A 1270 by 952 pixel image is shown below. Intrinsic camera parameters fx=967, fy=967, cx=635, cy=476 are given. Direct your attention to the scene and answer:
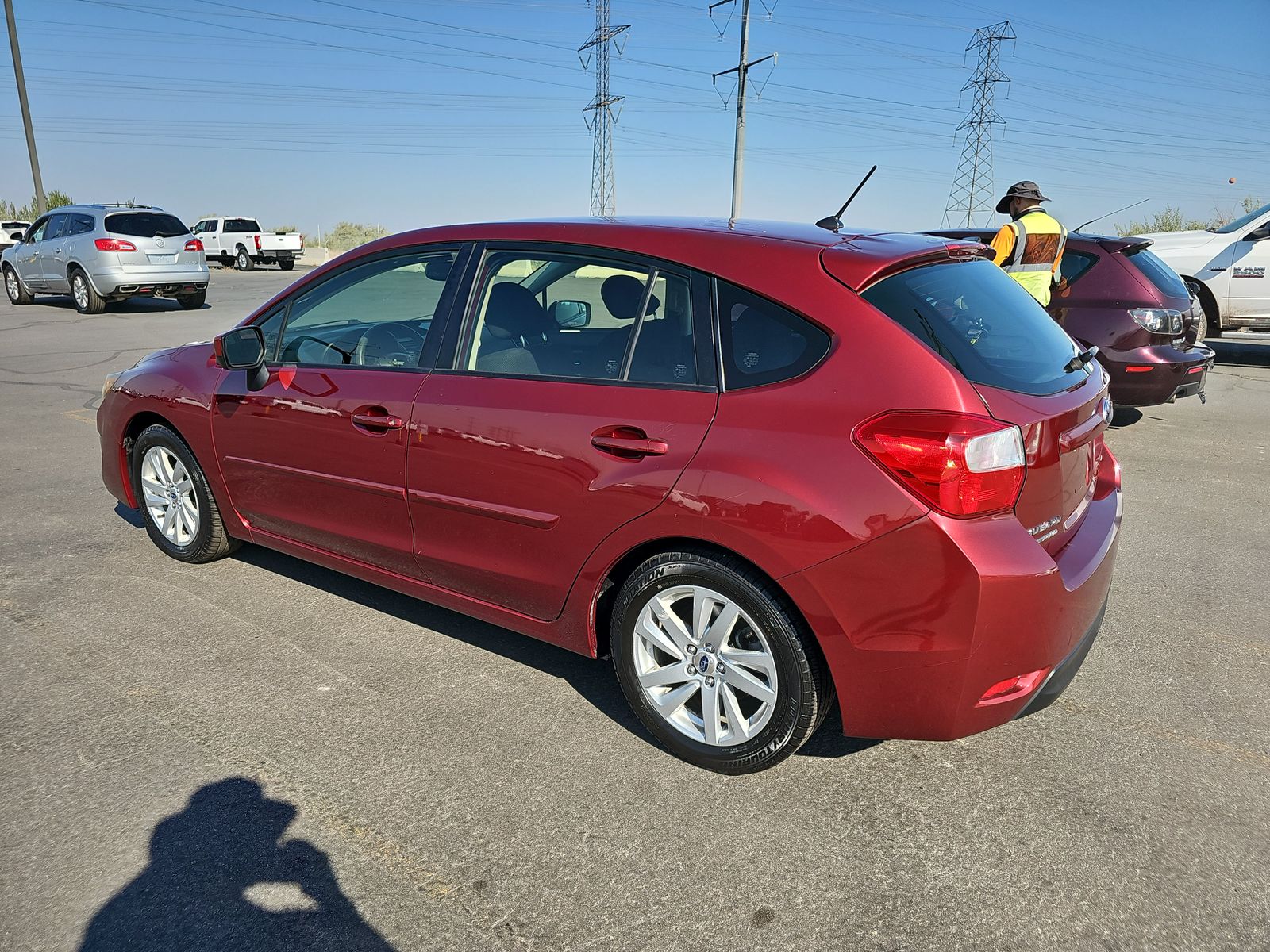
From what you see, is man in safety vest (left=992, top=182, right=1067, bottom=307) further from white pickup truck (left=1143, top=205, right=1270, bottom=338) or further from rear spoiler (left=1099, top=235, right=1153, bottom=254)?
white pickup truck (left=1143, top=205, right=1270, bottom=338)

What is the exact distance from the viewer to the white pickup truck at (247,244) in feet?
120

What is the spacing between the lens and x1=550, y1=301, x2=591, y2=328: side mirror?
11.5 feet

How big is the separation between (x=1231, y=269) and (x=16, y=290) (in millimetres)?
20836

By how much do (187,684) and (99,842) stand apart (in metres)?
0.96

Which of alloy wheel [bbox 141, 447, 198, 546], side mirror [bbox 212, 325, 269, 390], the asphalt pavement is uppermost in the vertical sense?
side mirror [bbox 212, 325, 269, 390]

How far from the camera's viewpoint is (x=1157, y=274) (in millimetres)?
8000

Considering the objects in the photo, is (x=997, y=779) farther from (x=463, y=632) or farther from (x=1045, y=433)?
(x=463, y=632)

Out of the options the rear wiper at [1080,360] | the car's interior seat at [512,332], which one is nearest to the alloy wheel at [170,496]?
the car's interior seat at [512,332]

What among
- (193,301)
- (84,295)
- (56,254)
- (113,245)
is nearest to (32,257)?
(56,254)

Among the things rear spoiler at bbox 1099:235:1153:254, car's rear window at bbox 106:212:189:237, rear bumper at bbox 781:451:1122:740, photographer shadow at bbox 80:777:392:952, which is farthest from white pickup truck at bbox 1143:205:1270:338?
car's rear window at bbox 106:212:189:237

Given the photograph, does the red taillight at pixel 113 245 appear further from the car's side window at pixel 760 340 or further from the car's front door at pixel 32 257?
the car's side window at pixel 760 340

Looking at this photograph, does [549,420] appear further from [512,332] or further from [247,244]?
[247,244]

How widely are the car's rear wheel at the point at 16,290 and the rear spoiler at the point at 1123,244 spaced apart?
62.7ft

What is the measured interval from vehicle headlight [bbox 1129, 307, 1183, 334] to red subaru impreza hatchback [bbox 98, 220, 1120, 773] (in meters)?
4.90
